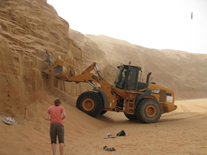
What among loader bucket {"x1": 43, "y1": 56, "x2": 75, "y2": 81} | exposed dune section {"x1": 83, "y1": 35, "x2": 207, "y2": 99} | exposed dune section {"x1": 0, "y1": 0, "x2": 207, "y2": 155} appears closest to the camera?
exposed dune section {"x1": 0, "y1": 0, "x2": 207, "y2": 155}

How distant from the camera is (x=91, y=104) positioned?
1162 centimetres

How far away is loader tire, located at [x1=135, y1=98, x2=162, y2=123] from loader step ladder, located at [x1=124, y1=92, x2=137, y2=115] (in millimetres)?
241

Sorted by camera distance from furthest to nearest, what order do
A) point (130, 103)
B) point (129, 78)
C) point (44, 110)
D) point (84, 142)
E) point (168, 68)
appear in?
point (168, 68) → point (129, 78) → point (130, 103) → point (44, 110) → point (84, 142)

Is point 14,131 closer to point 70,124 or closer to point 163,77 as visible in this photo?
point 70,124

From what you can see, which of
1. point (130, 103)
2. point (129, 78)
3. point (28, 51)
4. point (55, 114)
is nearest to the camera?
point (55, 114)

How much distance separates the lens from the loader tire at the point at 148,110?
11.2m

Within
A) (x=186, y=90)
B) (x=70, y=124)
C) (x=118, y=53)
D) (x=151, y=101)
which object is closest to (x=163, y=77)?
(x=186, y=90)

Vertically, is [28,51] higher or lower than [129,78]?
higher

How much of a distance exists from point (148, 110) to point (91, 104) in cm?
279

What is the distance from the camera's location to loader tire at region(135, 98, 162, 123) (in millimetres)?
11195

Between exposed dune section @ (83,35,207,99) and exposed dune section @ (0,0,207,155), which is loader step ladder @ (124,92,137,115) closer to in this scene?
exposed dune section @ (0,0,207,155)

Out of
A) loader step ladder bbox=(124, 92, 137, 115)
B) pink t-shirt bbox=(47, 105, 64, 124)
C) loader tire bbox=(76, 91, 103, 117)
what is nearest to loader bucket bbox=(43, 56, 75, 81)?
loader tire bbox=(76, 91, 103, 117)

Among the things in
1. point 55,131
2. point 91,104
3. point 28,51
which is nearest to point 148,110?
point 91,104

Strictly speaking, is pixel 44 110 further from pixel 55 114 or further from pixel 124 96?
pixel 55 114
